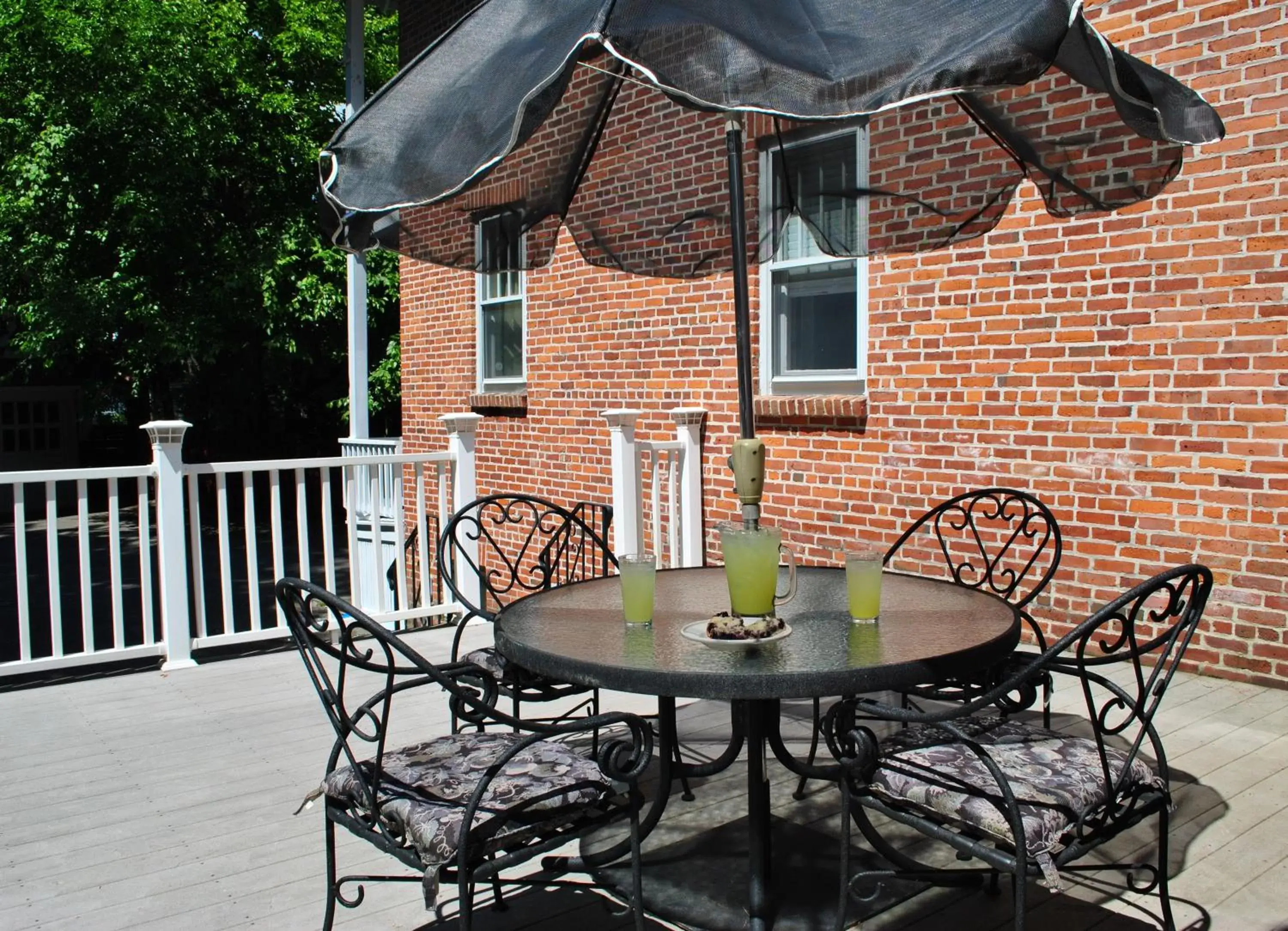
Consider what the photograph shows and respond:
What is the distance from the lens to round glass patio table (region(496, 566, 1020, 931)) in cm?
212

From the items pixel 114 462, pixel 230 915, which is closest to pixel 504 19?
pixel 230 915

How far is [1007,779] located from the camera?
2.20 meters

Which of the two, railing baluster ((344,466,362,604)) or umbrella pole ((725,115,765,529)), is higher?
umbrella pole ((725,115,765,529))

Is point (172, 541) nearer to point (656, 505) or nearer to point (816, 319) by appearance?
point (656, 505)

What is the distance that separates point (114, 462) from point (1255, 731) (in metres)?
21.0

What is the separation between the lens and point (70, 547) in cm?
1494

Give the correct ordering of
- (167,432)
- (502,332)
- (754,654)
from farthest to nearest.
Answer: (502,332)
(167,432)
(754,654)

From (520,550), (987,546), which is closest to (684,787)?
(987,546)

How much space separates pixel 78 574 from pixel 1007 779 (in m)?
12.9

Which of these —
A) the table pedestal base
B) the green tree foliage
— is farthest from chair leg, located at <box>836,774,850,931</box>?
the green tree foliage

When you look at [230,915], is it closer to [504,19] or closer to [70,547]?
[504,19]

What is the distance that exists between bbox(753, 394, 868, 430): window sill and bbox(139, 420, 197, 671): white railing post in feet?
9.63

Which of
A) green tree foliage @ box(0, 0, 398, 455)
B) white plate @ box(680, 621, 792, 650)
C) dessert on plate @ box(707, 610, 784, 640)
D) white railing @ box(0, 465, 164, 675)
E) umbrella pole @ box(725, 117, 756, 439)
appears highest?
green tree foliage @ box(0, 0, 398, 455)

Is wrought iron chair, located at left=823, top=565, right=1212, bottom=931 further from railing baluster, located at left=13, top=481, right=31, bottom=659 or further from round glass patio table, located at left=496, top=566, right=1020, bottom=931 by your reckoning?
railing baluster, located at left=13, top=481, right=31, bottom=659
